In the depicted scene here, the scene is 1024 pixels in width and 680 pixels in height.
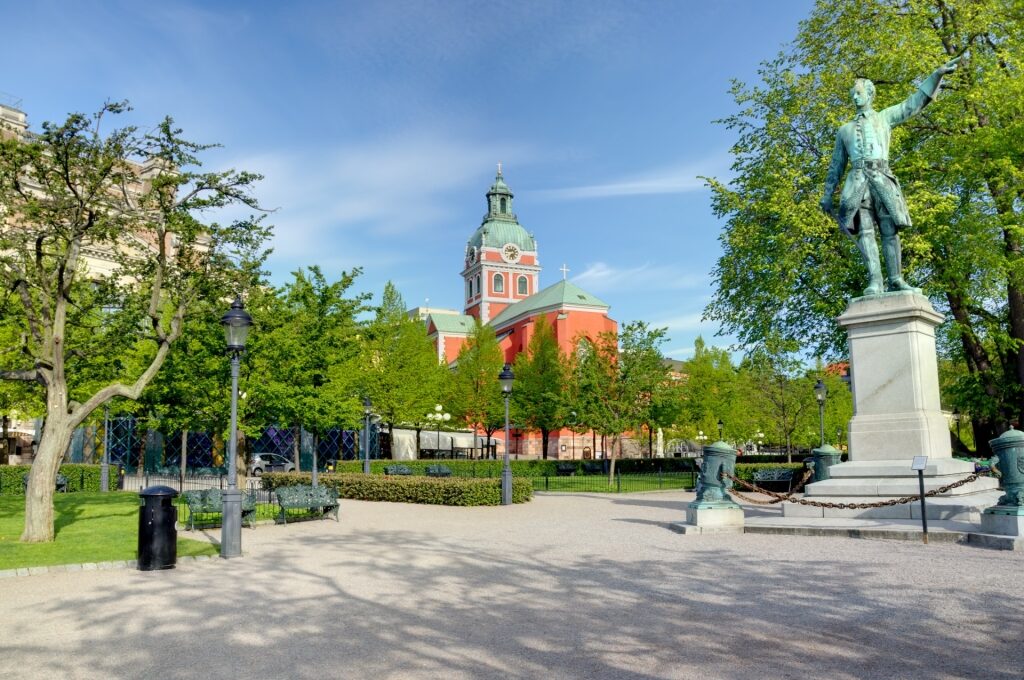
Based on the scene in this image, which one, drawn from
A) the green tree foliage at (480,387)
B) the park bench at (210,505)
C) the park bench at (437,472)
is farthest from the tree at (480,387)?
the park bench at (210,505)

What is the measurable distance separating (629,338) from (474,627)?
29.4m

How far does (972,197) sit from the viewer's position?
75.0 ft

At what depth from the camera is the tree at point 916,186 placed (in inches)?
781

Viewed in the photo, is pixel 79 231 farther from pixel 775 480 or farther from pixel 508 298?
pixel 508 298

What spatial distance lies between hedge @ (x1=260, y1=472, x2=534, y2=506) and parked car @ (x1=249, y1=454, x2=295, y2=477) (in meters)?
15.5

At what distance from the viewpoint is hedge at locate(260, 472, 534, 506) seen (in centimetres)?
2003

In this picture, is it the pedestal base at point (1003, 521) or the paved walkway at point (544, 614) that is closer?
the paved walkway at point (544, 614)

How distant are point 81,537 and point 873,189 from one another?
15.4 m

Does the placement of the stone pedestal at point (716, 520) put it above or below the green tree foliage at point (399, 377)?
below

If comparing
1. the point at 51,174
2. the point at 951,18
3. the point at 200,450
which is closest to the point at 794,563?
the point at 51,174

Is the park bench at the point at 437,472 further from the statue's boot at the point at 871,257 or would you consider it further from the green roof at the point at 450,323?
the green roof at the point at 450,323

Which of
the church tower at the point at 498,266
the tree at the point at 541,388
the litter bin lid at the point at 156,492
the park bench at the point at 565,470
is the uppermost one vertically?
the church tower at the point at 498,266

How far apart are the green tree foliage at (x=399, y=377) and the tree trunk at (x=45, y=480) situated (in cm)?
2649

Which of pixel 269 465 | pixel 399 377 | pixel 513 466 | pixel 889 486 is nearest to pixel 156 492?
pixel 889 486
